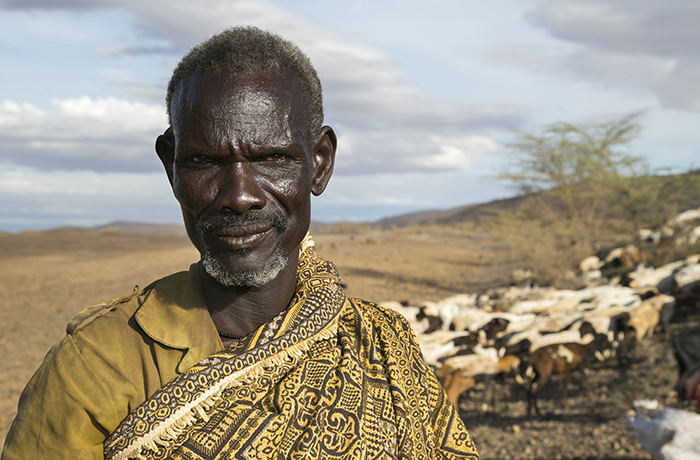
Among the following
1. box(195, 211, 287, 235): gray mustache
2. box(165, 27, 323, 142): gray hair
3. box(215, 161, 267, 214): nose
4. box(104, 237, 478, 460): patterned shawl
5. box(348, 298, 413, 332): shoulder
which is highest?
box(165, 27, 323, 142): gray hair

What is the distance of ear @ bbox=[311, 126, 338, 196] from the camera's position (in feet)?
5.11

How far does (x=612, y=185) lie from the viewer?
1602cm

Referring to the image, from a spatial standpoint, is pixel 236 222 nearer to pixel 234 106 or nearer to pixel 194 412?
pixel 234 106

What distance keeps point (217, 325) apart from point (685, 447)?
3.75m

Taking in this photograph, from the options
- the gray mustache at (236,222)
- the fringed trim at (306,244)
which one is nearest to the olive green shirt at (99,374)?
the gray mustache at (236,222)

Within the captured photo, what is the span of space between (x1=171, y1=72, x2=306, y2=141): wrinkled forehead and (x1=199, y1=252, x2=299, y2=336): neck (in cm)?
41

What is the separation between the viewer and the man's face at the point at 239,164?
1.31m

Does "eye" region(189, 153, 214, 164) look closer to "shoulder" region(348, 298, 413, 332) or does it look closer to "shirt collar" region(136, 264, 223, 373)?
"shirt collar" region(136, 264, 223, 373)

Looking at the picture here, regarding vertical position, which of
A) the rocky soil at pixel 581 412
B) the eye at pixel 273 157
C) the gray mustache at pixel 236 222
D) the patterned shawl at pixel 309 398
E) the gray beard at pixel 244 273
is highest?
the eye at pixel 273 157

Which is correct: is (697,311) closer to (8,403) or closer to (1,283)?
(8,403)

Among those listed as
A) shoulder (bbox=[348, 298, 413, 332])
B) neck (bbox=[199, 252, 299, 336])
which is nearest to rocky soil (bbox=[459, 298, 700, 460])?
shoulder (bbox=[348, 298, 413, 332])

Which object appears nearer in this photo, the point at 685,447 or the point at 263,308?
the point at 263,308

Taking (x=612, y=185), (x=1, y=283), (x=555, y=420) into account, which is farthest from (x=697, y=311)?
(x=1, y=283)

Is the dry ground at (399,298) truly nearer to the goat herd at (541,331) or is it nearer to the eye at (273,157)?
the goat herd at (541,331)
